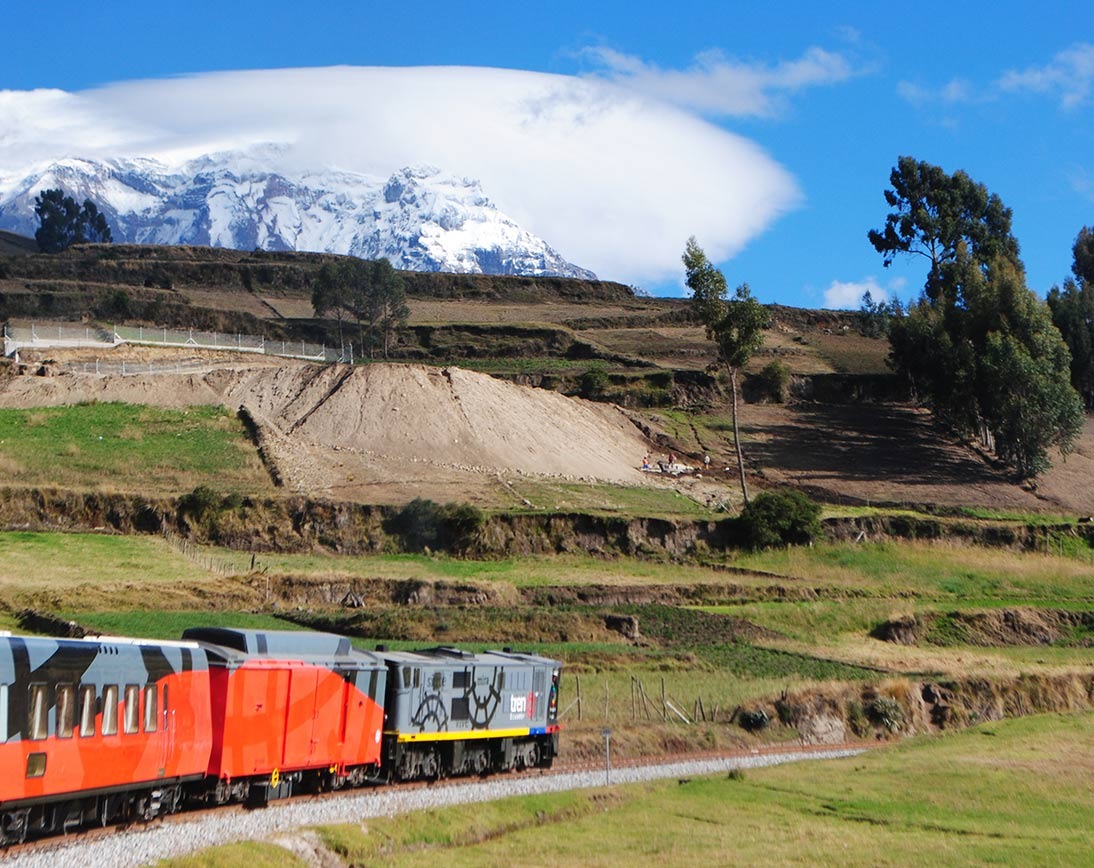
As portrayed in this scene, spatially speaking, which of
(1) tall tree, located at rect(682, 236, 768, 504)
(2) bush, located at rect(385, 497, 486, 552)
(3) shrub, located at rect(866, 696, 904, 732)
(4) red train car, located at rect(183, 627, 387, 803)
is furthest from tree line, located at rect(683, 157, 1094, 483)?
(4) red train car, located at rect(183, 627, 387, 803)

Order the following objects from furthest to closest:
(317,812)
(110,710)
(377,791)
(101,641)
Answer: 1. (377,791)
2. (317,812)
3. (101,641)
4. (110,710)

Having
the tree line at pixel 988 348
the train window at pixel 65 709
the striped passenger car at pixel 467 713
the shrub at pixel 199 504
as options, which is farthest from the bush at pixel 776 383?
the train window at pixel 65 709

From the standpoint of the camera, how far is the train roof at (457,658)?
31.4 metres

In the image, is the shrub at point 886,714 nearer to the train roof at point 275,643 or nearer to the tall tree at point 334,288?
the train roof at point 275,643

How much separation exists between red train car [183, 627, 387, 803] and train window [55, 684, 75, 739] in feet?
12.7

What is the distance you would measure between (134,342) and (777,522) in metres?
54.6

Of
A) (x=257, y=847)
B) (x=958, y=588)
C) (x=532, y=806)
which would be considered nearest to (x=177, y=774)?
(x=257, y=847)

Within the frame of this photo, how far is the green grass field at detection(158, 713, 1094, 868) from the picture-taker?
23109 mm

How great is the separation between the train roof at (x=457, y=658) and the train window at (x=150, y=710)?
323 inches

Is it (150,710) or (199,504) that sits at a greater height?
(199,504)

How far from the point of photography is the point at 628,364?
394 ft

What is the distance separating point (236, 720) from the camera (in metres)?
25.4

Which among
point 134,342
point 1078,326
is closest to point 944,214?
point 1078,326

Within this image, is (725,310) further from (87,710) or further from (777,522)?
(87,710)
